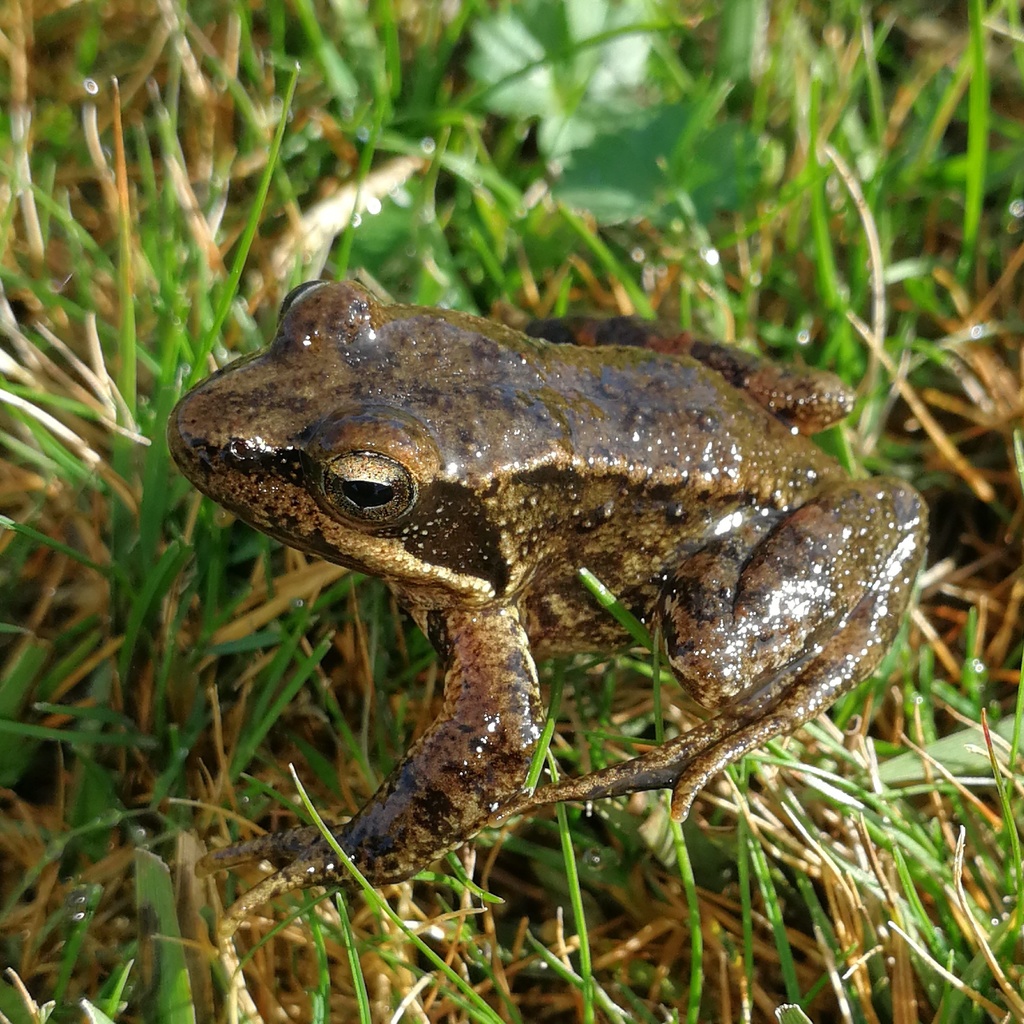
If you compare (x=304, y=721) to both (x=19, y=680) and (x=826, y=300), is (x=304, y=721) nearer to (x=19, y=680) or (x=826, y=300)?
(x=19, y=680)

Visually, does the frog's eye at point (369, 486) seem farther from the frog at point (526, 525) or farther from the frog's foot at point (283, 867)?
the frog's foot at point (283, 867)

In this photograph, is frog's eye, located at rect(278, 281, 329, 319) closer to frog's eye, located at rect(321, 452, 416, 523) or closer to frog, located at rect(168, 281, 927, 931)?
frog, located at rect(168, 281, 927, 931)

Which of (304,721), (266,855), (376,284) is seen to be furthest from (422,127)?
(266,855)

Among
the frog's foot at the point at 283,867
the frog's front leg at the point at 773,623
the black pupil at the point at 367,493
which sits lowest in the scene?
the frog's foot at the point at 283,867

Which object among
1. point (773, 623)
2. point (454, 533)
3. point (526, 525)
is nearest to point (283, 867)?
point (454, 533)

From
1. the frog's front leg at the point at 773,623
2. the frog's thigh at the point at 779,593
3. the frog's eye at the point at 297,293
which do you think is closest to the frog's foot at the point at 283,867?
the frog's front leg at the point at 773,623

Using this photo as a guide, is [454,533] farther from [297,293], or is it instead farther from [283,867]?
[283,867]

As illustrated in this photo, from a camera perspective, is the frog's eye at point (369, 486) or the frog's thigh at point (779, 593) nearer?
the frog's eye at point (369, 486)
